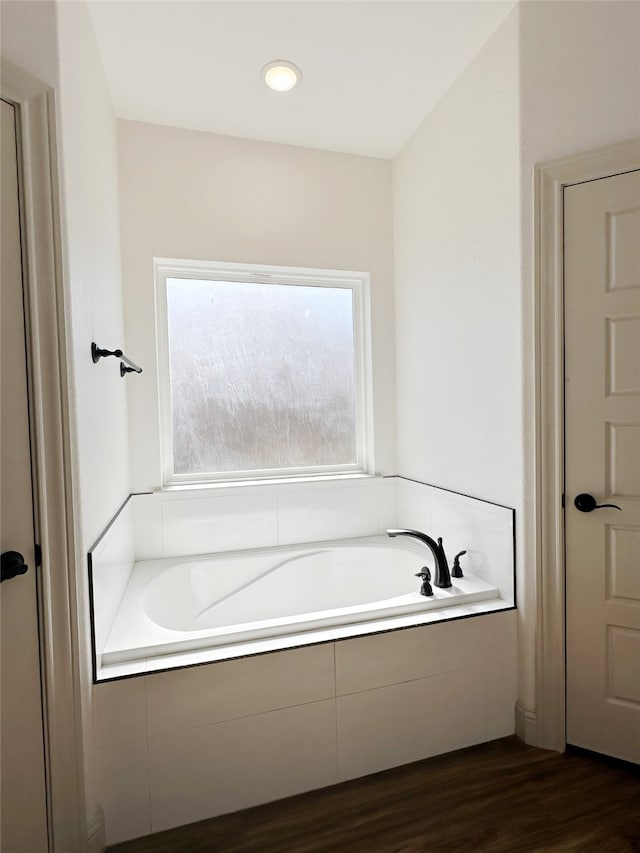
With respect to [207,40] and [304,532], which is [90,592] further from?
[207,40]

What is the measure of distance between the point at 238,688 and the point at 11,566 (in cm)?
78

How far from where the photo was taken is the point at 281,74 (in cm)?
195

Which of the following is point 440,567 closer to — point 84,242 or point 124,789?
point 124,789

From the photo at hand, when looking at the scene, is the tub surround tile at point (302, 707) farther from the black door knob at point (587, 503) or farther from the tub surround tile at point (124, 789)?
the black door knob at point (587, 503)

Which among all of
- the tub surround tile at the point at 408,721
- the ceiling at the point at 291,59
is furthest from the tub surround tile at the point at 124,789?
the ceiling at the point at 291,59

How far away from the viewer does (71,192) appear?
134 centimetres

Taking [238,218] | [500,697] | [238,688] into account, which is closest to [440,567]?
[500,697]

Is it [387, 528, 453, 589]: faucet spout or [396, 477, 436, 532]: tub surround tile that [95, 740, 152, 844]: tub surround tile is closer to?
[387, 528, 453, 589]: faucet spout

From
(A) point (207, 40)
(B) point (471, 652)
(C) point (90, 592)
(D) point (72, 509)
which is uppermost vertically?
(A) point (207, 40)

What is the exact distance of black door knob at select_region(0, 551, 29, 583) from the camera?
1.14 meters

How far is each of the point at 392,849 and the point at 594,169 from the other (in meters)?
2.21

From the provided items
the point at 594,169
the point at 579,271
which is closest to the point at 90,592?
the point at 579,271

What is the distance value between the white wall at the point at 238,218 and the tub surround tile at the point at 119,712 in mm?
1066

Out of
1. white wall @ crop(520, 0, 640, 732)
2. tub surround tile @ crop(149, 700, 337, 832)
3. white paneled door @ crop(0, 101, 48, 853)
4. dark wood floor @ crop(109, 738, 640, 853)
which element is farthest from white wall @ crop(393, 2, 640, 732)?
white paneled door @ crop(0, 101, 48, 853)
